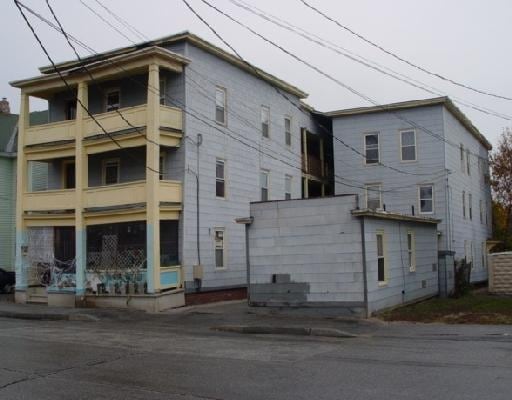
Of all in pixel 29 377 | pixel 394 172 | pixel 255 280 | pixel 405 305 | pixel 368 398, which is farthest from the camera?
pixel 394 172

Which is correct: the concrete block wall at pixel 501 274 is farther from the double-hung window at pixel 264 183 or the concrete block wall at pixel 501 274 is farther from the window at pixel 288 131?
the window at pixel 288 131

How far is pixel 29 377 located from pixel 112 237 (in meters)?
15.9

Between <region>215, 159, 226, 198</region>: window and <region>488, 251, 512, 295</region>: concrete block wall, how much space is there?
12465 mm

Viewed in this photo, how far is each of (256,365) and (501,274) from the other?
66.9 ft

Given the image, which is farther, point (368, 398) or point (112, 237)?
point (112, 237)

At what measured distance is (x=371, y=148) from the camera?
109ft

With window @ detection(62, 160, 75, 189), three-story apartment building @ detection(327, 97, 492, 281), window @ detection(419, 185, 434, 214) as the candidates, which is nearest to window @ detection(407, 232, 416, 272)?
three-story apartment building @ detection(327, 97, 492, 281)

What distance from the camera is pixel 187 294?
77.5 feet

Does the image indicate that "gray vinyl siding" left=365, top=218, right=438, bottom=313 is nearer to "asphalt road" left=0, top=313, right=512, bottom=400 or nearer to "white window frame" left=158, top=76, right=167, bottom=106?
"asphalt road" left=0, top=313, right=512, bottom=400

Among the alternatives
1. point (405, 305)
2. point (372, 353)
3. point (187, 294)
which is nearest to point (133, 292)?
point (187, 294)

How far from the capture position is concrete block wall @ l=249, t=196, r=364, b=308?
1861cm

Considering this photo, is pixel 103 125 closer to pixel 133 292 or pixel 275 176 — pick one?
pixel 133 292

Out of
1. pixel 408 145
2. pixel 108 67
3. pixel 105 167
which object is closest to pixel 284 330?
pixel 108 67

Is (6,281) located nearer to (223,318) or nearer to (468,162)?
(223,318)
